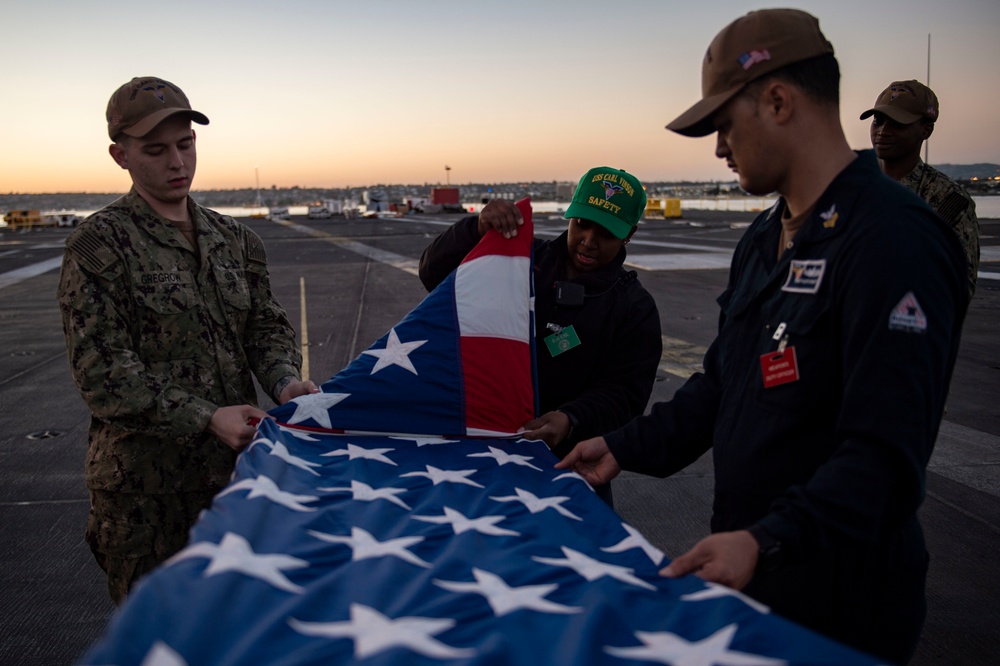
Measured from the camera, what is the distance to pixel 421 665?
4.64ft

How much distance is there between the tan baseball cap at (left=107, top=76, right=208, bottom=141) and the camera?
2.65m

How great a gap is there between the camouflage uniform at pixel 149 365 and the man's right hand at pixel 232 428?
47 mm

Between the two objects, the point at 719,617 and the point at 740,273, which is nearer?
the point at 719,617

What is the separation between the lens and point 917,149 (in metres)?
4.72

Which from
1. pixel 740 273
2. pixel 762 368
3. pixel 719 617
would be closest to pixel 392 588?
pixel 719 617

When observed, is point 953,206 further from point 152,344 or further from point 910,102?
point 152,344

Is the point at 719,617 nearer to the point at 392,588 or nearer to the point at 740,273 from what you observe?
the point at 392,588

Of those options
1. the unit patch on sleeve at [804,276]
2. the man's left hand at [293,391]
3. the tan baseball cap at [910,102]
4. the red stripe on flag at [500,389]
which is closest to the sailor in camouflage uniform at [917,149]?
the tan baseball cap at [910,102]

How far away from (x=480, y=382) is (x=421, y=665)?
1797mm

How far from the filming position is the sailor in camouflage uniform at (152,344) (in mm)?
2564

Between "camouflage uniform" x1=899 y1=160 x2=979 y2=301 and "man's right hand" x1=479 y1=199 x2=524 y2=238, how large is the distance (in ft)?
8.73

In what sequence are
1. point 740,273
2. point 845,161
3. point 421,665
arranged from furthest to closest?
point 740,273, point 845,161, point 421,665

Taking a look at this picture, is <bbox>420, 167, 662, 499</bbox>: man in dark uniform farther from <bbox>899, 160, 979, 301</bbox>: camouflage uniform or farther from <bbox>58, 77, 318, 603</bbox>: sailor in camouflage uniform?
<bbox>899, 160, 979, 301</bbox>: camouflage uniform

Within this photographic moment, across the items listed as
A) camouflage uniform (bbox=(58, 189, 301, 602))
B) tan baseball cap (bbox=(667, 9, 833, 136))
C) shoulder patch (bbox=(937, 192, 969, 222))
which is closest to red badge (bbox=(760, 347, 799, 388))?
tan baseball cap (bbox=(667, 9, 833, 136))
